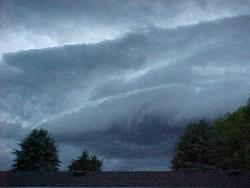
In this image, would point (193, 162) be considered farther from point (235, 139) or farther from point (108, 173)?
point (108, 173)

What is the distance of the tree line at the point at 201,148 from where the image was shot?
254 feet

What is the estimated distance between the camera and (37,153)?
83.9m

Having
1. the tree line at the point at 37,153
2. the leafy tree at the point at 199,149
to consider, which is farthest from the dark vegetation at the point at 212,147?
the tree line at the point at 37,153

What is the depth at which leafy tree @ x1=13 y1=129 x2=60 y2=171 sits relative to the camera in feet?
272

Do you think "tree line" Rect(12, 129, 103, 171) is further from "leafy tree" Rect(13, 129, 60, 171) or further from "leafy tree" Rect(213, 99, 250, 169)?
"leafy tree" Rect(213, 99, 250, 169)

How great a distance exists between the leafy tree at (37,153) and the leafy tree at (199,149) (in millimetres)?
20573

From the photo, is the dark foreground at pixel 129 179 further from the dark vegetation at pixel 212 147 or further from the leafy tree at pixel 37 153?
the leafy tree at pixel 37 153

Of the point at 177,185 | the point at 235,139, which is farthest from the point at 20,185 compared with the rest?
the point at 235,139

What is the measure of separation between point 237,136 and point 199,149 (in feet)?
22.4

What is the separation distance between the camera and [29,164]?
83.2 metres

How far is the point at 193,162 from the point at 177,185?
31.0m

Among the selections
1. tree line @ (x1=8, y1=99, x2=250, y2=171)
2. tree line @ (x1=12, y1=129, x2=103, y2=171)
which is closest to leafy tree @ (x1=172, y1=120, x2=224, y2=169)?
tree line @ (x1=8, y1=99, x2=250, y2=171)

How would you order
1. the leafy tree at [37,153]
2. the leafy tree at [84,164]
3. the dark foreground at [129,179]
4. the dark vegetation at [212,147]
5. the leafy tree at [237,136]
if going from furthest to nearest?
the leafy tree at [84,164] < the leafy tree at [37,153] < the dark vegetation at [212,147] < the leafy tree at [237,136] < the dark foreground at [129,179]

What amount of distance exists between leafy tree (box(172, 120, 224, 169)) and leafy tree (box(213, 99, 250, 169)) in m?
2.20
